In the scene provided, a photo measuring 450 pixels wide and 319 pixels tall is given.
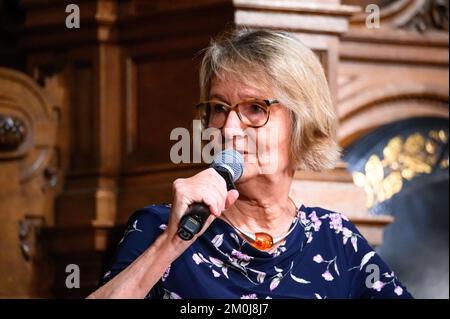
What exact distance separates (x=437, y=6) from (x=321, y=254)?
6.00ft

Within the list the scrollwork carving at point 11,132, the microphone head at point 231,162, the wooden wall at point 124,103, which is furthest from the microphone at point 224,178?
the scrollwork carving at point 11,132

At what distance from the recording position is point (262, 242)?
7.25 feet

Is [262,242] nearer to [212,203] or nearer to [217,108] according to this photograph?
[217,108]

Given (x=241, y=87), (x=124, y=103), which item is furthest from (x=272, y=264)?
(x=124, y=103)

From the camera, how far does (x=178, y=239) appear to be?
5.83ft

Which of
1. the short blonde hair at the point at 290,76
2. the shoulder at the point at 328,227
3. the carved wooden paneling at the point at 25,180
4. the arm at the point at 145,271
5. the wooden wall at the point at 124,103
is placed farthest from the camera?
the carved wooden paneling at the point at 25,180

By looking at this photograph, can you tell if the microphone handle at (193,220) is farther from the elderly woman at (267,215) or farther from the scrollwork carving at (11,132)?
the scrollwork carving at (11,132)

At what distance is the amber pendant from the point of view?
7.22 feet

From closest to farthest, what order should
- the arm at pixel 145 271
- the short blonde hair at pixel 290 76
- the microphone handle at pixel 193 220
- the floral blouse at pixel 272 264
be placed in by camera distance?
the microphone handle at pixel 193 220 < the arm at pixel 145 271 < the floral blouse at pixel 272 264 < the short blonde hair at pixel 290 76

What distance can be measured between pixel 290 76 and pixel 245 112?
0.13 metres

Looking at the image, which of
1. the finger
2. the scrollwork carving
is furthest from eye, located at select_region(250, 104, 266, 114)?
the scrollwork carving

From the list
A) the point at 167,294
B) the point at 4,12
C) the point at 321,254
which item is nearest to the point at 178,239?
the point at 167,294

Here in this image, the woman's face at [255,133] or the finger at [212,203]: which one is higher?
the woman's face at [255,133]

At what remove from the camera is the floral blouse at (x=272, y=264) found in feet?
6.75
